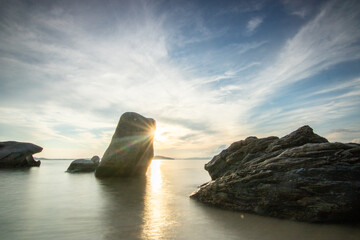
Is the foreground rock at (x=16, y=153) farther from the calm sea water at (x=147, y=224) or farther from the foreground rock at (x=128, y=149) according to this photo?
the calm sea water at (x=147, y=224)

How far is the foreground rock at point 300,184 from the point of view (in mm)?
6414

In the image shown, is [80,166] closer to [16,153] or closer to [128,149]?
[128,149]

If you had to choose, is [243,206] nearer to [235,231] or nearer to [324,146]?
[235,231]

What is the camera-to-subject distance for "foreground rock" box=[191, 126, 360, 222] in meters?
6.41

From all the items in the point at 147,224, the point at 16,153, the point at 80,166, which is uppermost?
the point at 16,153

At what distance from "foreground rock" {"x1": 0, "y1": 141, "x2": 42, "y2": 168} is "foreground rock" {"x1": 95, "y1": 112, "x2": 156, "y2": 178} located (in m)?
24.0

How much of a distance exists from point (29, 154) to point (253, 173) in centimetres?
4445

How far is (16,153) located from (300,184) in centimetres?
4496

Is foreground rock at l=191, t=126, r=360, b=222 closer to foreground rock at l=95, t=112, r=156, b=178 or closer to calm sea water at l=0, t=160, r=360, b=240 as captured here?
calm sea water at l=0, t=160, r=360, b=240

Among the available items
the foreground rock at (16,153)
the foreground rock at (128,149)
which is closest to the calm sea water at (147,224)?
the foreground rock at (128,149)

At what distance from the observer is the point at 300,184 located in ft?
23.2

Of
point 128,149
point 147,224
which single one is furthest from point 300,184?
point 128,149

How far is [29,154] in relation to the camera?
37.6 m

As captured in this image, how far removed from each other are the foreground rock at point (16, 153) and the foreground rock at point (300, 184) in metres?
40.6
